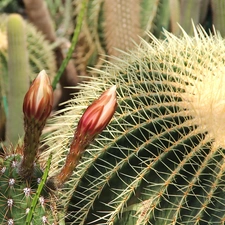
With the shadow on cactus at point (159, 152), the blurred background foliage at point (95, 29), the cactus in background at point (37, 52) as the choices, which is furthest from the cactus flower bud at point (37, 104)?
the cactus in background at point (37, 52)

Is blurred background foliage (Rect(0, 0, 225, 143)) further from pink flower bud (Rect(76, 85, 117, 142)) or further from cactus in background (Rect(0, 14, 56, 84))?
pink flower bud (Rect(76, 85, 117, 142))

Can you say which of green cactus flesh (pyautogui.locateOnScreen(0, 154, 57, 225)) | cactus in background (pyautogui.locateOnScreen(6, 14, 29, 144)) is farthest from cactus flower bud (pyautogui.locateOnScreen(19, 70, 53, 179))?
cactus in background (pyautogui.locateOnScreen(6, 14, 29, 144))

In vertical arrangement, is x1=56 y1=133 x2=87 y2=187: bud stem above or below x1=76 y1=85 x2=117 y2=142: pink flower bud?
below

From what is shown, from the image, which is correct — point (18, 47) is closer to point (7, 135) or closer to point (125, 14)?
point (7, 135)

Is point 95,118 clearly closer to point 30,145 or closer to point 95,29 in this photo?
point 30,145

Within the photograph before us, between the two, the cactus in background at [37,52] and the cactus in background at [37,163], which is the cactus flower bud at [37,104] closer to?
the cactus in background at [37,163]

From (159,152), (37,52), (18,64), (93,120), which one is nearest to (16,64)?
(18,64)

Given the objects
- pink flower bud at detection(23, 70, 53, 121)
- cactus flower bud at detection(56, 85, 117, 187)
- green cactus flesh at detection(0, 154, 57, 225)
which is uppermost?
pink flower bud at detection(23, 70, 53, 121)
